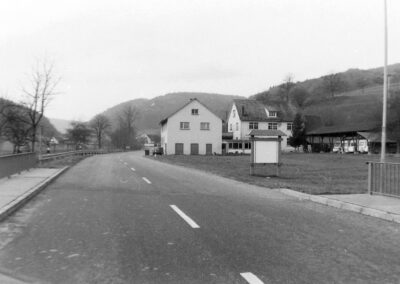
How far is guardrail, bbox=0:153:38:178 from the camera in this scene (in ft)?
52.2

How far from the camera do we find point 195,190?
1423cm

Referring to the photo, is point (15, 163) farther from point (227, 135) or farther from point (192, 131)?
point (227, 135)

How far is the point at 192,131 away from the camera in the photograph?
70.9 metres

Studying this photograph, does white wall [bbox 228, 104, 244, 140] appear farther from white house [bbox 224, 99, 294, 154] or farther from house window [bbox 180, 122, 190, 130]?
house window [bbox 180, 122, 190, 130]

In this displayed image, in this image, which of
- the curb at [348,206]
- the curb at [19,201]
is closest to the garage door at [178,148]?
the curb at [19,201]

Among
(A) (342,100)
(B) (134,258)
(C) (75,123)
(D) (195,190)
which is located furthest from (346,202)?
(A) (342,100)

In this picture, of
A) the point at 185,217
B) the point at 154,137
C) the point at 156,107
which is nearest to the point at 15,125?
the point at 185,217

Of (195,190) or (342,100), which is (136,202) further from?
(342,100)

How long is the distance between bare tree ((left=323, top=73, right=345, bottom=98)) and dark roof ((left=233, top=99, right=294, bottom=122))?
67294 mm

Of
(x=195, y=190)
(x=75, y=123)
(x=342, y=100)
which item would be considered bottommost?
(x=195, y=190)

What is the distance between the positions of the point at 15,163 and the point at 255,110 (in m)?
67.5

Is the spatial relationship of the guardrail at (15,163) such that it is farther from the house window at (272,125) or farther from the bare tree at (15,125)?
the house window at (272,125)

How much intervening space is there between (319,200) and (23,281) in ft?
29.2

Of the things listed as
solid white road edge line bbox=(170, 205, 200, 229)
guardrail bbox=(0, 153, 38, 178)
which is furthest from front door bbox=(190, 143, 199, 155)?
solid white road edge line bbox=(170, 205, 200, 229)
